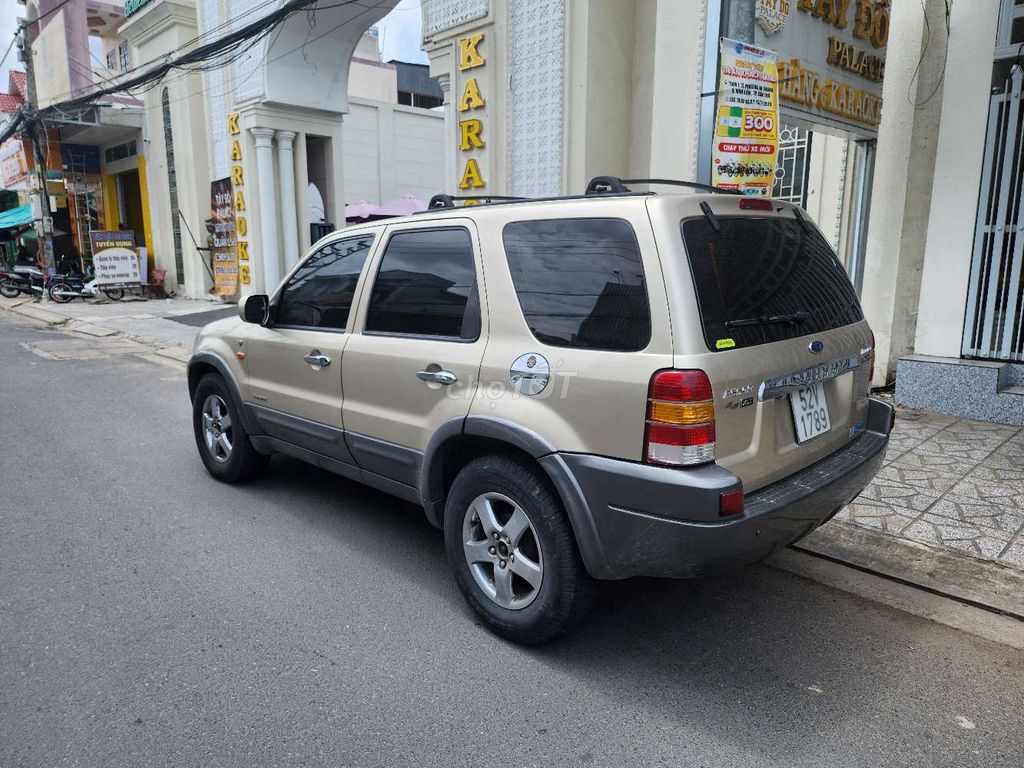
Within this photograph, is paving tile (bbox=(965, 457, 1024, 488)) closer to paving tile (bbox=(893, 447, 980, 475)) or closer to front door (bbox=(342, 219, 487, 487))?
paving tile (bbox=(893, 447, 980, 475))

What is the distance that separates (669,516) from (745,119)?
3106mm

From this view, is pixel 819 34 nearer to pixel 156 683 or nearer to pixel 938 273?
pixel 938 273

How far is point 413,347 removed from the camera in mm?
3471

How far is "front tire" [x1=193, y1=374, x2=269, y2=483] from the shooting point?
192 inches

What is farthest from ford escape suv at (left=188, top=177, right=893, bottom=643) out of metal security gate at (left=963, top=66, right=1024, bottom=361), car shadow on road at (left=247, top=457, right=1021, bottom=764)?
metal security gate at (left=963, top=66, right=1024, bottom=361)

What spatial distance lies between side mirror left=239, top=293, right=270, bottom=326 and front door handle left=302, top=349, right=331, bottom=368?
55 centimetres

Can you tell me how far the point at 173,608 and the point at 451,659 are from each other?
4.49ft

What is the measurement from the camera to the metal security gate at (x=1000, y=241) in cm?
616

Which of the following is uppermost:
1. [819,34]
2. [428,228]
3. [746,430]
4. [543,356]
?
[819,34]

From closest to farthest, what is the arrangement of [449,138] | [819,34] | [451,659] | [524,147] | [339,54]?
[451,659]
[819,34]
[524,147]
[449,138]
[339,54]

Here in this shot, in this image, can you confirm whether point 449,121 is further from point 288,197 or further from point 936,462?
point 936,462

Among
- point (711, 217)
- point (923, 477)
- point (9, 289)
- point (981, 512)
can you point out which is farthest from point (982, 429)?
point (9, 289)

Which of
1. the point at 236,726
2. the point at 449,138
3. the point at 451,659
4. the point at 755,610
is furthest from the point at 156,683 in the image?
the point at 449,138

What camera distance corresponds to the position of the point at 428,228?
357 centimetres
